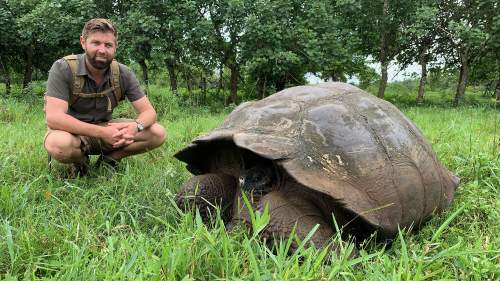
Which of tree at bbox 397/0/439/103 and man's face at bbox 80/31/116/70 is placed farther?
tree at bbox 397/0/439/103

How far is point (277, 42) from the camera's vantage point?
8.71m

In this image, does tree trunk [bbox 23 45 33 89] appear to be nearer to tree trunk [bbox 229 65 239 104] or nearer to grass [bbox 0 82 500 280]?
tree trunk [bbox 229 65 239 104]

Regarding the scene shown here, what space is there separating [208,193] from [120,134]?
45.6 inches

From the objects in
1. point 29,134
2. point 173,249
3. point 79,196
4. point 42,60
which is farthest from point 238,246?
point 42,60

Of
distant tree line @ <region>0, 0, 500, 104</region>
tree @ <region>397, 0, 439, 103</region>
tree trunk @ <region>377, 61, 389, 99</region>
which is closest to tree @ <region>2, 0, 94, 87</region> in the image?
distant tree line @ <region>0, 0, 500, 104</region>

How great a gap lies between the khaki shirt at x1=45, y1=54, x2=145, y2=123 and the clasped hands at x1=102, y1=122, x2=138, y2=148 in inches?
7.4

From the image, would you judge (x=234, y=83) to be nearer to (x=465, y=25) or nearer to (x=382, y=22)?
(x=382, y=22)

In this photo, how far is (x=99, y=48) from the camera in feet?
10.7

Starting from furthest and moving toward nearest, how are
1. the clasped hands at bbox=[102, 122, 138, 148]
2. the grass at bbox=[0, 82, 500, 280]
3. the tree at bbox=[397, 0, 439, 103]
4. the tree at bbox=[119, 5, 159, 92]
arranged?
the tree at bbox=[397, 0, 439, 103] < the tree at bbox=[119, 5, 159, 92] < the clasped hands at bbox=[102, 122, 138, 148] < the grass at bbox=[0, 82, 500, 280]

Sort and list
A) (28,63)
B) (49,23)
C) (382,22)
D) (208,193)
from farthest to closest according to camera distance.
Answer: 1. (382,22)
2. (28,63)
3. (49,23)
4. (208,193)

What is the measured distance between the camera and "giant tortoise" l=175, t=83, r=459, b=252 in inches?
81.0

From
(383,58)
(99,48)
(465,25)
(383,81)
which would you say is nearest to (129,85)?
(99,48)

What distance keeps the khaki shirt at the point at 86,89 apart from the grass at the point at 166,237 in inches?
17.8

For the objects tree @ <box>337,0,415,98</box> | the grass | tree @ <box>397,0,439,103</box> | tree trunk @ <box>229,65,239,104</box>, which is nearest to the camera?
the grass
